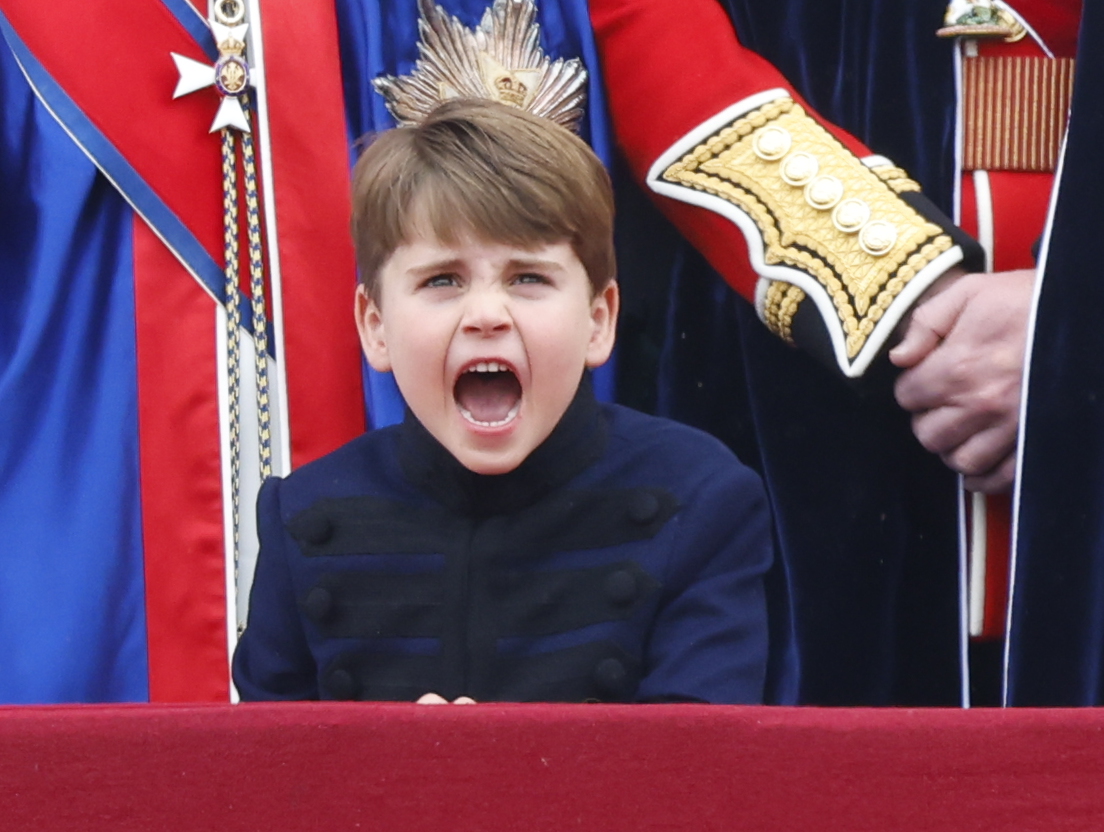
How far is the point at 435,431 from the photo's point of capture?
3.62 ft

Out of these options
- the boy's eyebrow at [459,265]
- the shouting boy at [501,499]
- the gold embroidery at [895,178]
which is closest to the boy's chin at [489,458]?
the shouting boy at [501,499]

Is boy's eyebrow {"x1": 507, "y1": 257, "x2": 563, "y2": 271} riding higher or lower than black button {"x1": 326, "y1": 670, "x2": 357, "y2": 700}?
higher

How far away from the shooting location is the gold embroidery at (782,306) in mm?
1369

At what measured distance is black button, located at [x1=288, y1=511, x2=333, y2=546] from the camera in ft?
3.83

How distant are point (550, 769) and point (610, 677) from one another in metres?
0.39

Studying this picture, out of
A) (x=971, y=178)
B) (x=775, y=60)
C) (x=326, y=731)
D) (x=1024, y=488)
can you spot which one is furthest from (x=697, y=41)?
(x=326, y=731)

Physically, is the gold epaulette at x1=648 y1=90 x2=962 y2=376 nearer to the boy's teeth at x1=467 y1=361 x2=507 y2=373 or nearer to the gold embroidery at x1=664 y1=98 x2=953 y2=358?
the gold embroidery at x1=664 y1=98 x2=953 y2=358

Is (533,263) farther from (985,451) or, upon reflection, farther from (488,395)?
(985,451)

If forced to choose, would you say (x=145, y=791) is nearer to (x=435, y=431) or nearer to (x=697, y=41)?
(x=435, y=431)

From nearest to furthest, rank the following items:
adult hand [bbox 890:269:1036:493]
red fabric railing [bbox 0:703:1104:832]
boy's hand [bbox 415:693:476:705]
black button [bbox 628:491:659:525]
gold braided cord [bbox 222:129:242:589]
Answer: red fabric railing [bbox 0:703:1104:832], boy's hand [bbox 415:693:476:705], black button [bbox 628:491:659:525], adult hand [bbox 890:269:1036:493], gold braided cord [bbox 222:129:242:589]

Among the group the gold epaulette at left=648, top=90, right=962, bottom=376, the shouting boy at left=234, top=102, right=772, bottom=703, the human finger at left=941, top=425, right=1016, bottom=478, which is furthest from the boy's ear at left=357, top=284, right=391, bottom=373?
the human finger at left=941, top=425, right=1016, bottom=478

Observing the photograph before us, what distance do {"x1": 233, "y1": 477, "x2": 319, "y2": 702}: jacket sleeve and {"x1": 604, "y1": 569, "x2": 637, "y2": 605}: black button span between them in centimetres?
22

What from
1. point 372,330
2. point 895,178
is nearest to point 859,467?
point 895,178

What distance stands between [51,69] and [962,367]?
0.75m
